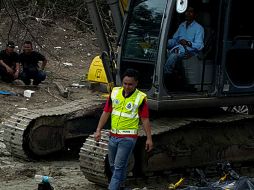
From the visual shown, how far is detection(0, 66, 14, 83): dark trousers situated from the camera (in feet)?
47.0

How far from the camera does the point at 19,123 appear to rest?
8.81 m

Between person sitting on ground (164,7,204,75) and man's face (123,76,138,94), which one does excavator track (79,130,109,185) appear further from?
person sitting on ground (164,7,204,75)

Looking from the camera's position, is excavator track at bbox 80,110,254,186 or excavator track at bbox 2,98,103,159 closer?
excavator track at bbox 80,110,254,186

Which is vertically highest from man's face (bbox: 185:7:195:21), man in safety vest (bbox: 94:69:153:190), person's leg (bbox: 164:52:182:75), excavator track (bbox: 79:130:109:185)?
man's face (bbox: 185:7:195:21)

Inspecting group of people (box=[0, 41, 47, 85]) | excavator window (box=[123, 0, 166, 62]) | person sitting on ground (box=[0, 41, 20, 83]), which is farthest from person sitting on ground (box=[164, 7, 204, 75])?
person sitting on ground (box=[0, 41, 20, 83])

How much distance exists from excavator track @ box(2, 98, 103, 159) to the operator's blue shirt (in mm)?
1840

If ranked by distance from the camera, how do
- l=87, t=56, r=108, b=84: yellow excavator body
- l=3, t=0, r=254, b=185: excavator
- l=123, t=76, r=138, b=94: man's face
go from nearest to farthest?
1. l=123, t=76, r=138, b=94: man's face
2. l=3, t=0, r=254, b=185: excavator
3. l=87, t=56, r=108, b=84: yellow excavator body

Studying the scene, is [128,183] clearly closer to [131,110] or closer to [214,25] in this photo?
[131,110]

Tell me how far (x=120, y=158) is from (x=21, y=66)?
8.53 m

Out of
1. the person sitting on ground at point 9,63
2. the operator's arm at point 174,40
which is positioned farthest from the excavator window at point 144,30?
the person sitting on ground at point 9,63

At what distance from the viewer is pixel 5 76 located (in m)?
14.4

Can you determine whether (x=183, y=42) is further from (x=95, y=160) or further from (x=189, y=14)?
(x=95, y=160)

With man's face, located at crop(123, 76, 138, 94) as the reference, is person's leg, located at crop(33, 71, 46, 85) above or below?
below

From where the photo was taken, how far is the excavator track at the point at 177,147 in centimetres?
739
